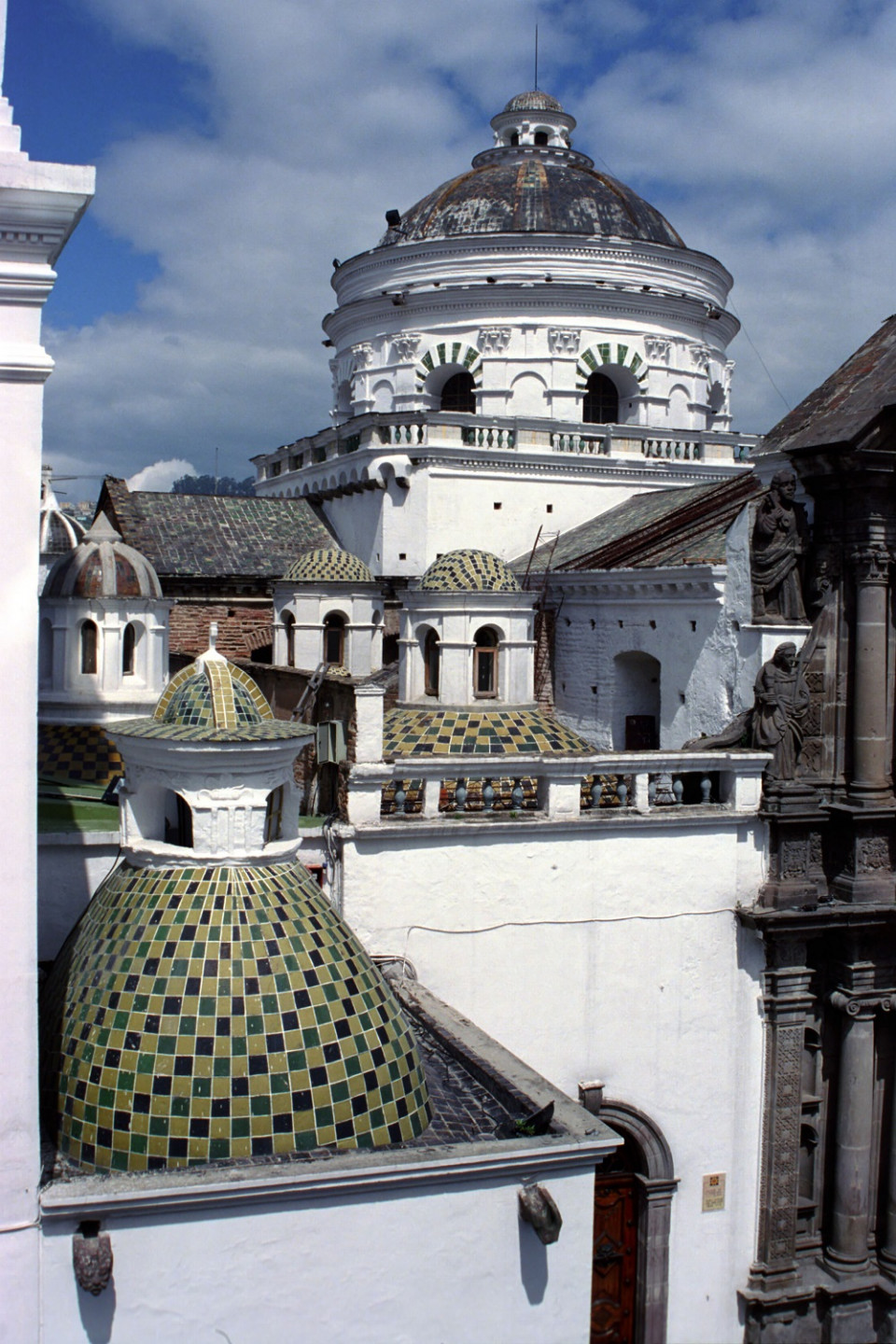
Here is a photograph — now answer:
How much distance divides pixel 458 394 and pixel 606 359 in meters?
3.45

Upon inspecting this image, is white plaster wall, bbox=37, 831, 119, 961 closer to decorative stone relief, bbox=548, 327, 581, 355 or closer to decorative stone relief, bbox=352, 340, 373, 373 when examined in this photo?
decorative stone relief, bbox=548, 327, 581, 355

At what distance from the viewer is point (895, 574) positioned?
13984 mm

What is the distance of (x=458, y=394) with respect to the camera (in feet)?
93.2

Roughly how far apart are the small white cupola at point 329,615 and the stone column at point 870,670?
31.6 ft

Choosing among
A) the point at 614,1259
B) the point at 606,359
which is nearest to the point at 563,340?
the point at 606,359

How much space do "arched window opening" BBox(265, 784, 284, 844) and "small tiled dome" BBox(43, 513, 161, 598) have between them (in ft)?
26.6

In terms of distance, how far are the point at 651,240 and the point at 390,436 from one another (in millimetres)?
8105

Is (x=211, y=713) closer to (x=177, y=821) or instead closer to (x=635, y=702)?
(x=177, y=821)

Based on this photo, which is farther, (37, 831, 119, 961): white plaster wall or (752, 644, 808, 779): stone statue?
(752, 644, 808, 779): stone statue

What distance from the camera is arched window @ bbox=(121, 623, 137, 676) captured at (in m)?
16.7

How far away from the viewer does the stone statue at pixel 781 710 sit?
13438 mm

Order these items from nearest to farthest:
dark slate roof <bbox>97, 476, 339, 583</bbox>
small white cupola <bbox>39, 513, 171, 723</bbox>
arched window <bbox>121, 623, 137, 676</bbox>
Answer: small white cupola <bbox>39, 513, 171, 723</bbox> < arched window <bbox>121, 623, 137, 676</bbox> < dark slate roof <bbox>97, 476, 339, 583</bbox>

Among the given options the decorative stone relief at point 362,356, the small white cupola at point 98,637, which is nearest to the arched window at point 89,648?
the small white cupola at point 98,637

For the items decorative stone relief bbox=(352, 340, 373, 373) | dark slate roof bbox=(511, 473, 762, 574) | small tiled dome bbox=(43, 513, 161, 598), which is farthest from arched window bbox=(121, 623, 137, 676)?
decorative stone relief bbox=(352, 340, 373, 373)
